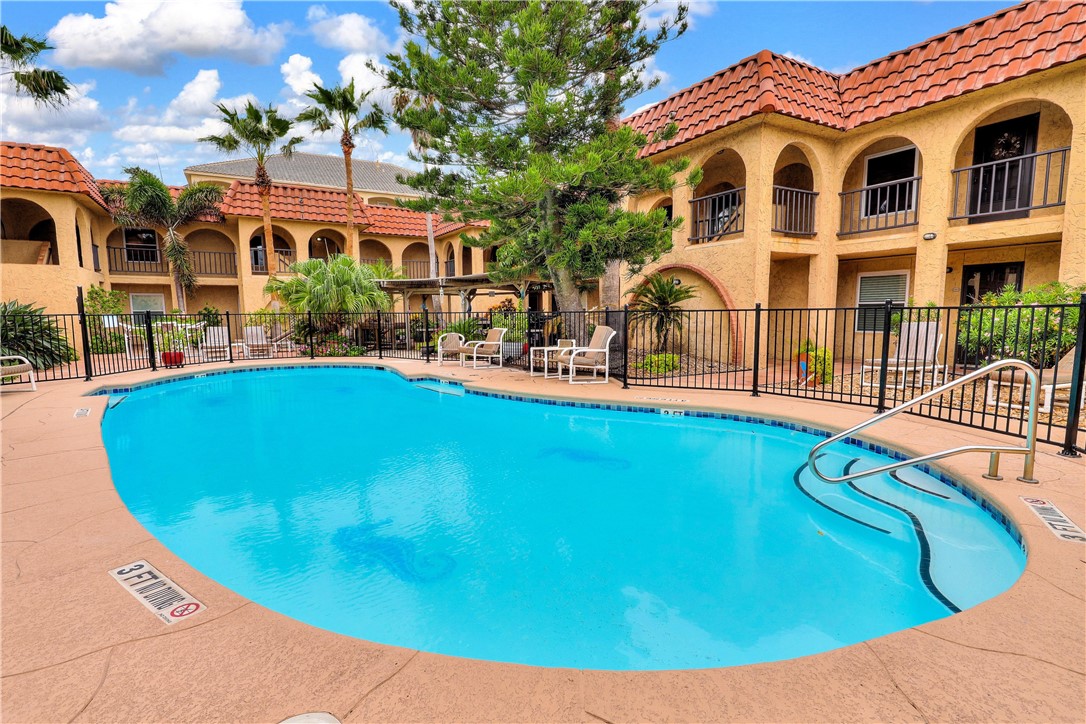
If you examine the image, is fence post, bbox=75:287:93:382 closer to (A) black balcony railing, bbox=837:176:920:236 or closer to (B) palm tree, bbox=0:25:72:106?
(B) palm tree, bbox=0:25:72:106

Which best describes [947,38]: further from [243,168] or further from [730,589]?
[243,168]

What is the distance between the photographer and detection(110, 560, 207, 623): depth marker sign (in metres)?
2.26

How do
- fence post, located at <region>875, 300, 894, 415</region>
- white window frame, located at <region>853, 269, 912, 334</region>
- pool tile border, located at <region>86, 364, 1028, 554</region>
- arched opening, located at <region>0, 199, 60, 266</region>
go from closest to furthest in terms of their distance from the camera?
pool tile border, located at <region>86, 364, 1028, 554</region>, fence post, located at <region>875, 300, 894, 415</region>, white window frame, located at <region>853, 269, 912, 334</region>, arched opening, located at <region>0, 199, 60, 266</region>

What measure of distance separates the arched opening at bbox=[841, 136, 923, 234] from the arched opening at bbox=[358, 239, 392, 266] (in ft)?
65.0

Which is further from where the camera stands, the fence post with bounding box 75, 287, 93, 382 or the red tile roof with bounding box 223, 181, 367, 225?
the red tile roof with bounding box 223, 181, 367, 225

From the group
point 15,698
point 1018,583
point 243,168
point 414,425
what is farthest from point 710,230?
point 243,168

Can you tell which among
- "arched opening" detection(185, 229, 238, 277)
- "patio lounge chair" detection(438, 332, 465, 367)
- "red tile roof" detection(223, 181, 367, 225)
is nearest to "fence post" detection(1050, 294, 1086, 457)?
"patio lounge chair" detection(438, 332, 465, 367)

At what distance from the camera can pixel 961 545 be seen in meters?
3.55

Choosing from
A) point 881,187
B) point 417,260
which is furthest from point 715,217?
point 417,260

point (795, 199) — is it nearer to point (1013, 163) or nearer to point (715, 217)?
point (715, 217)

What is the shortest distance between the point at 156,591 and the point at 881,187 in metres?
13.2

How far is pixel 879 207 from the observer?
10.7 metres

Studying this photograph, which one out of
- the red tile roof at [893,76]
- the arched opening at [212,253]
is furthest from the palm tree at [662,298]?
the arched opening at [212,253]

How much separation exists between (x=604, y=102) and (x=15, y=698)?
10.8m
